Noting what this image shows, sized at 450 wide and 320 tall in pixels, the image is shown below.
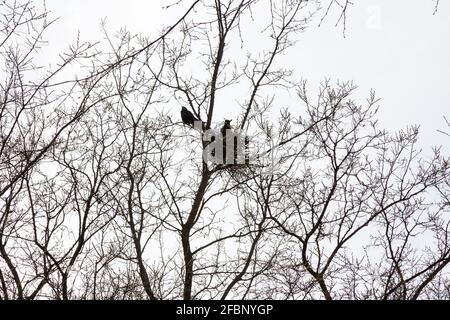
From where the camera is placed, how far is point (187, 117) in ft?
19.1

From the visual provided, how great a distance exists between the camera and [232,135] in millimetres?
5469

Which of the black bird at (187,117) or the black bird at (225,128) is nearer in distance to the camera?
the black bird at (225,128)

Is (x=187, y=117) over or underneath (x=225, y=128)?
over

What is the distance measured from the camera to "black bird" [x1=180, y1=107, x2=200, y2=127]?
18.6ft

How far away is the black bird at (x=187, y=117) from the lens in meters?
5.67

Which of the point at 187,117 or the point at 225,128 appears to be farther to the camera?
the point at 187,117

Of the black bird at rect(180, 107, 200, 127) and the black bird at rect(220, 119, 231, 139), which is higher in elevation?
the black bird at rect(180, 107, 200, 127)

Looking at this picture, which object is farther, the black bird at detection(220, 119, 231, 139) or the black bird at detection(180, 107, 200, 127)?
the black bird at detection(180, 107, 200, 127)

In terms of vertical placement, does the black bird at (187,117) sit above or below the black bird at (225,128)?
above
